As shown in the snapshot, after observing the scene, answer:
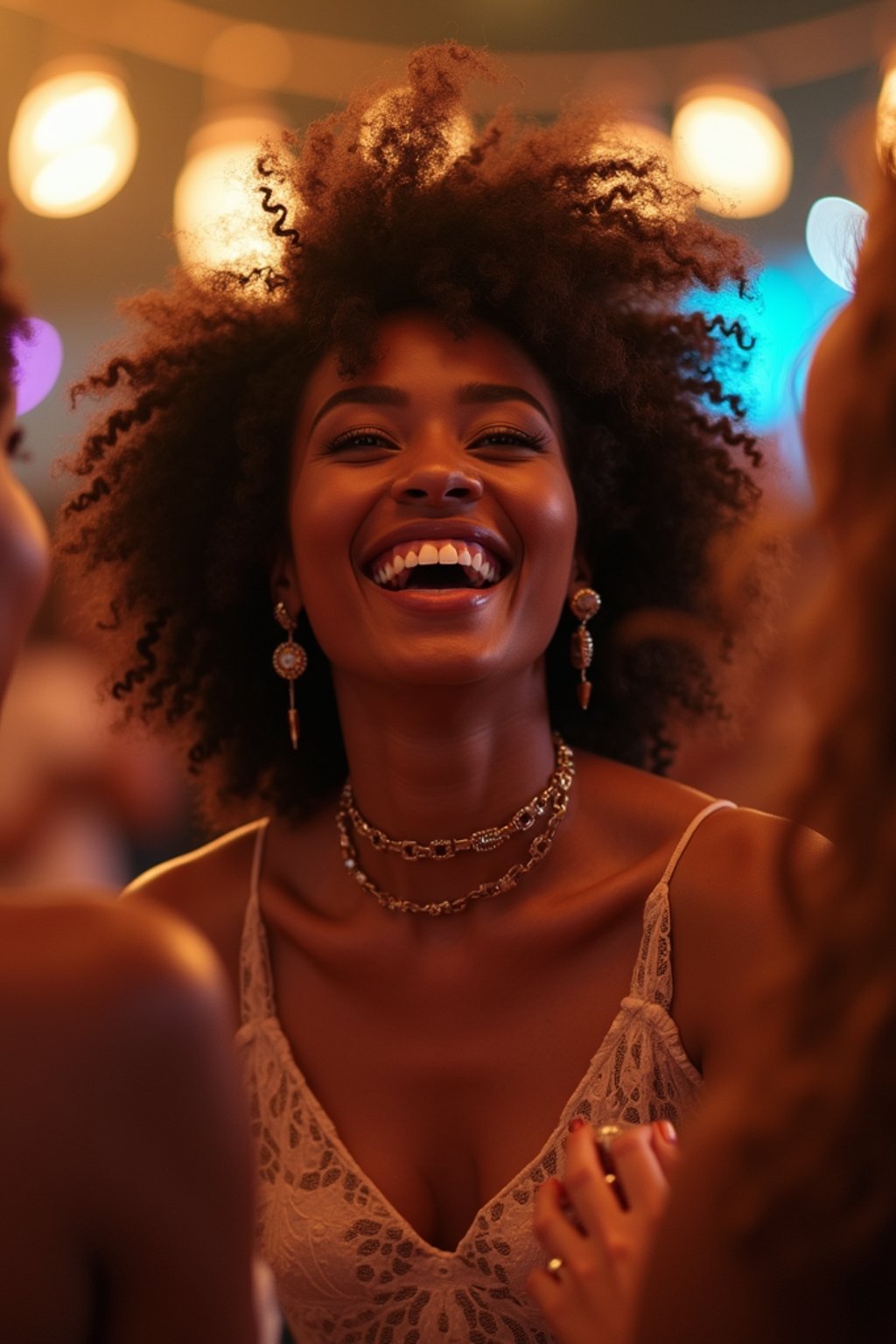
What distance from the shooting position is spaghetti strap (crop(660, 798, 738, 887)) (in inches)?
85.0

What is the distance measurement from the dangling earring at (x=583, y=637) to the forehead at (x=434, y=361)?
0.29 metres

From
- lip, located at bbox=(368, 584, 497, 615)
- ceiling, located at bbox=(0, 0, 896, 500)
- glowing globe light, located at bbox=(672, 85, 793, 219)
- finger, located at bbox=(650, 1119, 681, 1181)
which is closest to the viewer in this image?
finger, located at bbox=(650, 1119, 681, 1181)

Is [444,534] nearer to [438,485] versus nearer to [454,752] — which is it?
[438,485]

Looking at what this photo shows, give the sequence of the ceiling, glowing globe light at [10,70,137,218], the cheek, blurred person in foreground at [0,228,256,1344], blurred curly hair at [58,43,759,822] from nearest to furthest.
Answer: blurred person in foreground at [0,228,256,1344]
the cheek
blurred curly hair at [58,43,759,822]
glowing globe light at [10,70,137,218]
the ceiling

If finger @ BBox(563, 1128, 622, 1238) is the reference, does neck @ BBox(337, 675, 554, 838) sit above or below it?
above

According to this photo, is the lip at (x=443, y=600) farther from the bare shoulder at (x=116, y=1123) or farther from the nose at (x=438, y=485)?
the bare shoulder at (x=116, y=1123)

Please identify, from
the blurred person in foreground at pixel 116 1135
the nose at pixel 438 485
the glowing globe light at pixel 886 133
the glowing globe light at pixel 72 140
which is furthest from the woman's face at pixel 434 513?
A: the glowing globe light at pixel 72 140

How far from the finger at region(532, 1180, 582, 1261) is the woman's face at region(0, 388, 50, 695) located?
627 mm

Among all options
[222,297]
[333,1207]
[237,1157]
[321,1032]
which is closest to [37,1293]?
[237,1157]

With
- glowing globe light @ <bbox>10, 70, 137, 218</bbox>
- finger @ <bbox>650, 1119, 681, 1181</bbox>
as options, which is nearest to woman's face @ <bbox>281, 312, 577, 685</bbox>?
finger @ <bbox>650, 1119, 681, 1181</bbox>

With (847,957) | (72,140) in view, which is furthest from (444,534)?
(72,140)

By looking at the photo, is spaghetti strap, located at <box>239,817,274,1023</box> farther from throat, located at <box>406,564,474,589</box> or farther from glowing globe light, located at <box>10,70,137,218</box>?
glowing globe light, located at <box>10,70,137,218</box>

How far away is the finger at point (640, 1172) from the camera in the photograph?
131 cm

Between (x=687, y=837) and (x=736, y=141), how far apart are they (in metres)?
3.29
